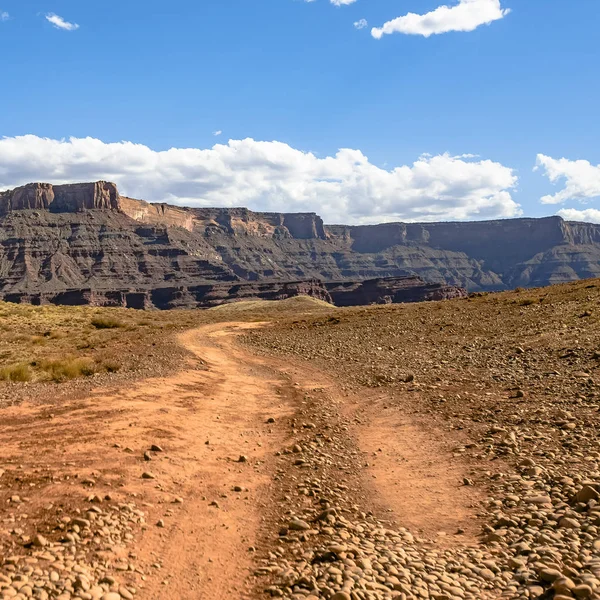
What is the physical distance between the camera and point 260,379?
2080 centimetres

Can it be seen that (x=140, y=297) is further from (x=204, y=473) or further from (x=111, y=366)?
(x=204, y=473)

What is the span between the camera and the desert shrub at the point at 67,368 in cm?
1875

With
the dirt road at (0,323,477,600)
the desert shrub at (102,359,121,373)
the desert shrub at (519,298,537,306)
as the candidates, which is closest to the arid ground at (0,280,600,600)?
the dirt road at (0,323,477,600)

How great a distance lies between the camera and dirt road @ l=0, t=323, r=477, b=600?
721 centimetres

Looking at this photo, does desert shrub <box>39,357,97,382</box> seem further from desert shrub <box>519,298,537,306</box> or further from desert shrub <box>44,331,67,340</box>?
desert shrub <box>519,298,537,306</box>

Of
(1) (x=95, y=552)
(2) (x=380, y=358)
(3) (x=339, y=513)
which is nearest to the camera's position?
(1) (x=95, y=552)

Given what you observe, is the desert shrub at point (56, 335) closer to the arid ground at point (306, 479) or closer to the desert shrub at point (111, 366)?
the arid ground at point (306, 479)

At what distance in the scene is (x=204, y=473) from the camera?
10242 millimetres

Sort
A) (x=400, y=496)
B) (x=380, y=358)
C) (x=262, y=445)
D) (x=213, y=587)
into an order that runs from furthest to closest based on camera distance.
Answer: (x=380, y=358) < (x=262, y=445) < (x=400, y=496) < (x=213, y=587)

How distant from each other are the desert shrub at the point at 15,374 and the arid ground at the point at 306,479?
0.24 feet

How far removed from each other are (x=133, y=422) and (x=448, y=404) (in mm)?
8381

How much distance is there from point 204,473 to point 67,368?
11124mm

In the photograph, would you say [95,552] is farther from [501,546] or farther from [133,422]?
[133,422]

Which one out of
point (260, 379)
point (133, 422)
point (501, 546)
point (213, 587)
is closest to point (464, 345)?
point (260, 379)
